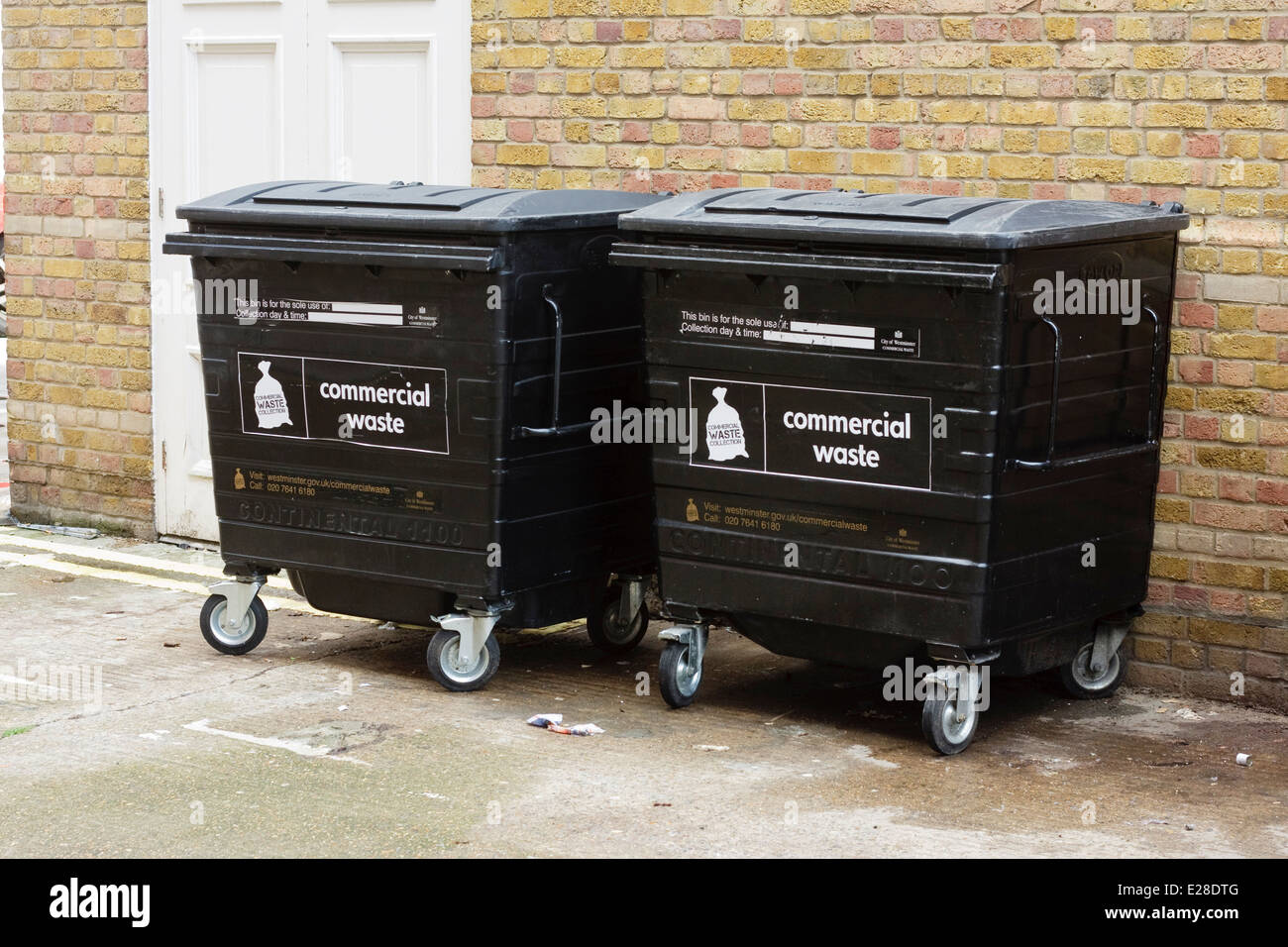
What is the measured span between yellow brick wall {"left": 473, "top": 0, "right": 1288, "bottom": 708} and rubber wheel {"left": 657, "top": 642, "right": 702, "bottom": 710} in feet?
5.10

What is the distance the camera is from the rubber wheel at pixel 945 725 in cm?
547

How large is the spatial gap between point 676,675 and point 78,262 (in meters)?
4.16

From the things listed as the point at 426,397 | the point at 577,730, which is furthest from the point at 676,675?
the point at 426,397

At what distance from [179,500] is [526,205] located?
3.22 m

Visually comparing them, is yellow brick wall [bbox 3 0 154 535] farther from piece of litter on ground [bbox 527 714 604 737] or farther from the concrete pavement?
piece of litter on ground [bbox 527 714 604 737]

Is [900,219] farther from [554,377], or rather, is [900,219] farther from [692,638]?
[692,638]

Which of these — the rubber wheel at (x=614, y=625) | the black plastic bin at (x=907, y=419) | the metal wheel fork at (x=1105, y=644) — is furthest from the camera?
the rubber wheel at (x=614, y=625)

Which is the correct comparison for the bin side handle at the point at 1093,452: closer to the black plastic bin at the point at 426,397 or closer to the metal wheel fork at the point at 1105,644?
the metal wheel fork at the point at 1105,644

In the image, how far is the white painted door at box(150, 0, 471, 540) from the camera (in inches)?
300

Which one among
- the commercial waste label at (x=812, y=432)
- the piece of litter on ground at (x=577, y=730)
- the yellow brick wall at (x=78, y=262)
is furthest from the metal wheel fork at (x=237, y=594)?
the yellow brick wall at (x=78, y=262)

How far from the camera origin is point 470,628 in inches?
240

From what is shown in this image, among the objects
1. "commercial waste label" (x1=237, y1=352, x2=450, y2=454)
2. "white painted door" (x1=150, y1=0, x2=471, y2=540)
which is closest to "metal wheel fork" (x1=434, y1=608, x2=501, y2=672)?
"commercial waste label" (x1=237, y1=352, x2=450, y2=454)

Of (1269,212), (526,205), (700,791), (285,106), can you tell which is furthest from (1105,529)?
(285,106)

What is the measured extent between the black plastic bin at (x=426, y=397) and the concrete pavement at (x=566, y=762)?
390 mm
